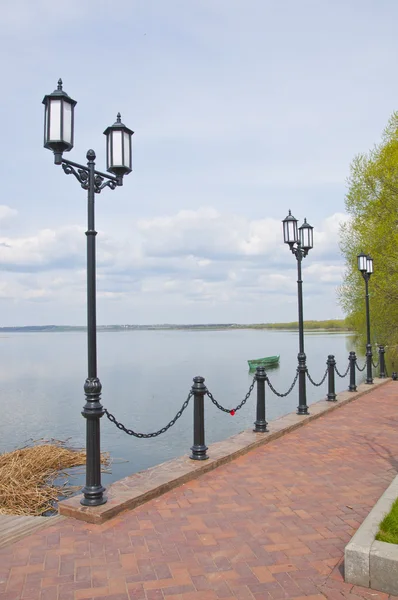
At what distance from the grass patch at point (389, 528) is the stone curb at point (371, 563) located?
0.17ft

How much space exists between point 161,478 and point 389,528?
2849mm

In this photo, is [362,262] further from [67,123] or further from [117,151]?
[67,123]

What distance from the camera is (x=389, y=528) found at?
11.9ft

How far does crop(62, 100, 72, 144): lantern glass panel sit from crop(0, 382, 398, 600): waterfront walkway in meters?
3.86

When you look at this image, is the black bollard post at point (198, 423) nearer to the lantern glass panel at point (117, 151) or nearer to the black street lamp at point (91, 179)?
the black street lamp at point (91, 179)

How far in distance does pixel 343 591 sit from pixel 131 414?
711 inches

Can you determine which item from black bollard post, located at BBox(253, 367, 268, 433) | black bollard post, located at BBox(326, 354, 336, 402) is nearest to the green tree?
black bollard post, located at BBox(326, 354, 336, 402)

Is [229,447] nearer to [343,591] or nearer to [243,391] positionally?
[343,591]

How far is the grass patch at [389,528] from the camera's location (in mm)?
3458

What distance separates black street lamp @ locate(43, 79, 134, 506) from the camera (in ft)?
16.1

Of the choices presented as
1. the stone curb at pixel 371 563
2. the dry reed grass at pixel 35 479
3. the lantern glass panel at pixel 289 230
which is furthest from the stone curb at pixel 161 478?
the lantern glass panel at pixel 289 230

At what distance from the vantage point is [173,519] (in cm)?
470

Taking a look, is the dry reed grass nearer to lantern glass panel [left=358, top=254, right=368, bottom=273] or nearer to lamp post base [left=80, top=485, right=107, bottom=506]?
lamp post base [left=80, top=485, right=107, bottom=506]

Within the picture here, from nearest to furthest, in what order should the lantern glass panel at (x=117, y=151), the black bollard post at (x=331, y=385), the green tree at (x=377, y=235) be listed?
the lantern glass panel at (x=117, y=151) → the black bollard post at (x=331, y=385) → the green tree at (x=377, y=235)
